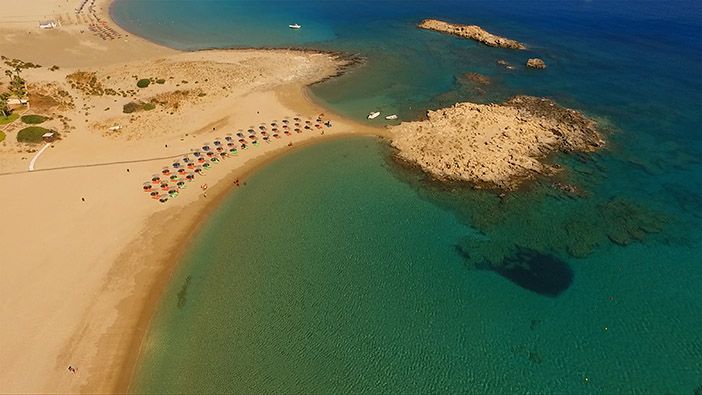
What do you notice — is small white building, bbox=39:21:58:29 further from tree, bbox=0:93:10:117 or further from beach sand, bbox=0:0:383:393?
tree, bbox=0:93:10:117

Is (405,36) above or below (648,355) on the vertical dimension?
above

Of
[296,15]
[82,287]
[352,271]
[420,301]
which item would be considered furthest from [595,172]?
[296,15]

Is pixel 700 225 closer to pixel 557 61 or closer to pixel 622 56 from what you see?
pixel 557 61

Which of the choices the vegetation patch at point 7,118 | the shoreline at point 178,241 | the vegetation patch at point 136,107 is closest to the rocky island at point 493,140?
the shoreline at point 178,241

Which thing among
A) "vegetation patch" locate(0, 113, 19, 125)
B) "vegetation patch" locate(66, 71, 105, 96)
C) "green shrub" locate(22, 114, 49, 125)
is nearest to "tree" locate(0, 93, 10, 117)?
"vegetation patch" locate(0, 113, 19, 125)

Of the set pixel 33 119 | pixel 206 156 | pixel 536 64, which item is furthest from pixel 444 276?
pixel 536 64

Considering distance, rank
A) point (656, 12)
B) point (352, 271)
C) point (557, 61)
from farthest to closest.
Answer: point (656, 12) < point (557, 61) < point (352, 271)
